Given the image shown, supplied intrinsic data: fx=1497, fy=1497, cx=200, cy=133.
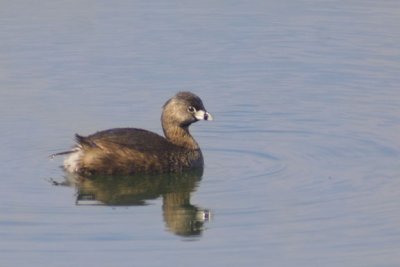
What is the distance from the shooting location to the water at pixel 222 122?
12227mm

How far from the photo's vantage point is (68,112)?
16531mm

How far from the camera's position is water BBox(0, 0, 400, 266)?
40.1 ft

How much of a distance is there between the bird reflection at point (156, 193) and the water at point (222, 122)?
0.15 ft

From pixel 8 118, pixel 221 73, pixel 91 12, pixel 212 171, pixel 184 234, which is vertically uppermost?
pixel 91 12

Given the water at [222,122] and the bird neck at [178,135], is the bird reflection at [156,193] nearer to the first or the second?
the water at [222,122]

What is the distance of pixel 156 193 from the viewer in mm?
14234

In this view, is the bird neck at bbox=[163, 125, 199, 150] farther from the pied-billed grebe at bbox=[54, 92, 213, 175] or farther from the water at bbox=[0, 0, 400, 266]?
the water at bbox=[0, 0, 400, 266]

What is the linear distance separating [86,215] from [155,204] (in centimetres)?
83

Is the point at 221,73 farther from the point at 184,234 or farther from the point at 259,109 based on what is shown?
the point at 184,234

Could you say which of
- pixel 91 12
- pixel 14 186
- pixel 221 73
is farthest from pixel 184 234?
pixel 91 12

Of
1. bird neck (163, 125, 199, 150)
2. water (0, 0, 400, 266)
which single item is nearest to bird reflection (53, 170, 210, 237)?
water (0, 0, 400, 266)

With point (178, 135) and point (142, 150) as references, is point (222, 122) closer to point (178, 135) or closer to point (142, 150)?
point (178, 135)

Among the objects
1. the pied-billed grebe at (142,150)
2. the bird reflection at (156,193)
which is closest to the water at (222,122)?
the bird reflection at (156,193)

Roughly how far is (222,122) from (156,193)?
7.97 ft
